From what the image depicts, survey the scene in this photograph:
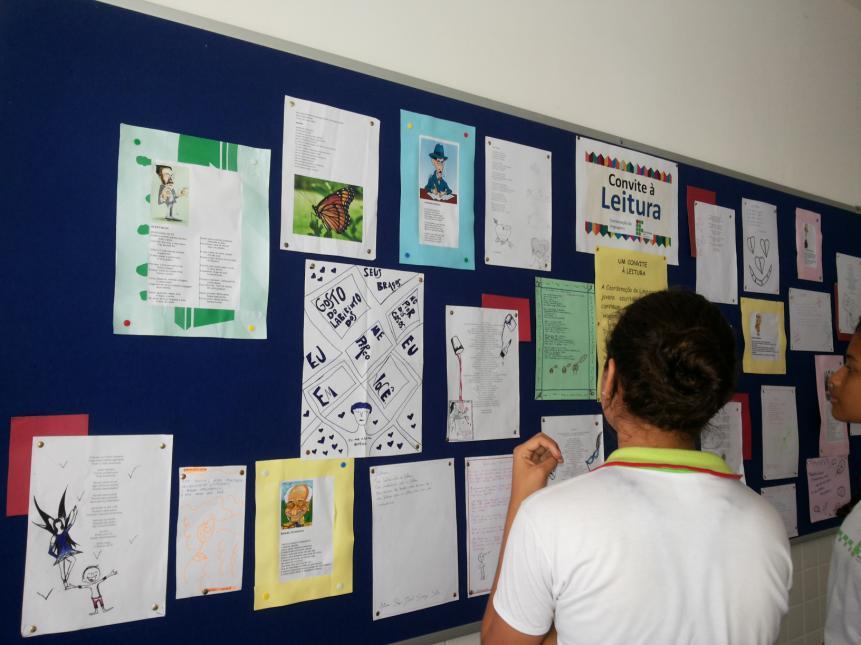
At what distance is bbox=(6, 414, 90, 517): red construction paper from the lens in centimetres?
98

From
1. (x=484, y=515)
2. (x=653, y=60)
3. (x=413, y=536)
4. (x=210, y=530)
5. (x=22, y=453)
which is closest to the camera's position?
(x=22, y=453)

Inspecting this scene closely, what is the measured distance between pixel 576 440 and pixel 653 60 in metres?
1.24

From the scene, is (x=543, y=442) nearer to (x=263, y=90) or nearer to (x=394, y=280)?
(x=394, y=280)

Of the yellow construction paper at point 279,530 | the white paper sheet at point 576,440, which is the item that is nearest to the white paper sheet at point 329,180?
the yellow construction paper at point 279,530

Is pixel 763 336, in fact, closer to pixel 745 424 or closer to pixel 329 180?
pixel 745 424

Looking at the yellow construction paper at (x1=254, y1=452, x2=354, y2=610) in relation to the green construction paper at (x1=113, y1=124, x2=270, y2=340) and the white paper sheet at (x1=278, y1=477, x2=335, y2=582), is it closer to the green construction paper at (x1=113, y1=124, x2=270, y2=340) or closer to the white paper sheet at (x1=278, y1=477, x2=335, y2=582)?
the white paper sheet at (x1=278, y1=477, x2=335, y2=582)

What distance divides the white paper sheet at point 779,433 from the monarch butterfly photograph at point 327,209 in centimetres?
163

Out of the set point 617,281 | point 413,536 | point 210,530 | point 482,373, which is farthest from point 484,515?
point 617,281

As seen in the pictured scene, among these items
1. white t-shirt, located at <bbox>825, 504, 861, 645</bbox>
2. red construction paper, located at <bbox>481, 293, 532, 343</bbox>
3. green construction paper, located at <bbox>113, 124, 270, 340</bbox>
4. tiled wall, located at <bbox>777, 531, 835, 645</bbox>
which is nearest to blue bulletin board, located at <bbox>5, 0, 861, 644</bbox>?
green construction paper, located at <bbox>113, 124, 270, 340</bbox>

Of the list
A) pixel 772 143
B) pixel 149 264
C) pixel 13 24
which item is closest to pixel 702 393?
pixel 149 264

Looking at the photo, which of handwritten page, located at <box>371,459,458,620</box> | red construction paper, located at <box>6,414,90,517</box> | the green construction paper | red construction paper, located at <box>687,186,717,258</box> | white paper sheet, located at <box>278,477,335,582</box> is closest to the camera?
red construction paper, located at <box>6,414,90,517</box>

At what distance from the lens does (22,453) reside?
3.25ft

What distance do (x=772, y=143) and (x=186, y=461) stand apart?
2301 millimetres

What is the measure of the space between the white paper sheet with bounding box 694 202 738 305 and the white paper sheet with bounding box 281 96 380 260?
1180mm
